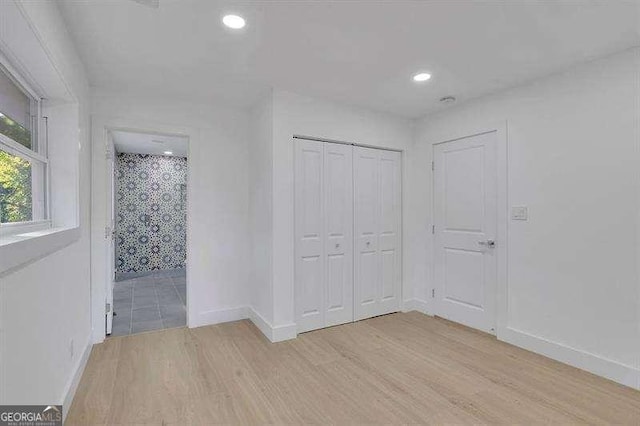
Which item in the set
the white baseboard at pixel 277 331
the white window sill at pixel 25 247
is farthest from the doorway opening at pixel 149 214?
the white window sill at pixel 25 247

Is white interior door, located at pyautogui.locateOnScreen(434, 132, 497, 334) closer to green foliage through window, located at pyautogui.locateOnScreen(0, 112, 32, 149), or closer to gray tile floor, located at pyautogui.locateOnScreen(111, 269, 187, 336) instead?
gray tile floor, located at pyautogui.locateOnScreen(111, 269, 187, 336)

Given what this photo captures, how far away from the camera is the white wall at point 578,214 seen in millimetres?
2291

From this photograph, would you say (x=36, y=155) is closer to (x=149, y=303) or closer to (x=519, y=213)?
(x=149, y=303)

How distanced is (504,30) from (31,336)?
3.07m

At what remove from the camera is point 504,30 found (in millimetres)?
2074

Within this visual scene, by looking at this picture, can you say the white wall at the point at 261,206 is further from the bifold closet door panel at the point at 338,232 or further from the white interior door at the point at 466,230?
the white interior door at the point at 466,230

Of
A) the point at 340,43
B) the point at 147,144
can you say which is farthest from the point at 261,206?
the point at 147,144

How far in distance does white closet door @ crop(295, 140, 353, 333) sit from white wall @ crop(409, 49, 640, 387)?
1.55 m

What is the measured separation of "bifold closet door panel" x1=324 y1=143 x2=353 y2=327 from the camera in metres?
3.41

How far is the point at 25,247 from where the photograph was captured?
1.30m

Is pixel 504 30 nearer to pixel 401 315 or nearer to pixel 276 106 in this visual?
pixel 276 106

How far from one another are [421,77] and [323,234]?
174cm

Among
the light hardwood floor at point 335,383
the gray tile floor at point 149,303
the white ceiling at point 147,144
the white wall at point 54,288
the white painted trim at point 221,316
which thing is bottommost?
the light hardwood floor at point 335,383

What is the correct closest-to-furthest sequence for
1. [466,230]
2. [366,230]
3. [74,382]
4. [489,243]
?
[74,382], [489,243], [466,230], [366,230]
